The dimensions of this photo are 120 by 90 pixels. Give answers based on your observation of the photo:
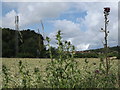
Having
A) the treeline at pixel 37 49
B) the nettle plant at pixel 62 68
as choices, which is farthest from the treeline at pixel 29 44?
the nettle plant at pixel 62 68

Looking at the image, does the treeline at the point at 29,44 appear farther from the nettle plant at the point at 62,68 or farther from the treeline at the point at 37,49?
the nettle plant at the point at 62,68

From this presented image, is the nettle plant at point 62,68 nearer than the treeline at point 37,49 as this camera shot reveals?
Yes

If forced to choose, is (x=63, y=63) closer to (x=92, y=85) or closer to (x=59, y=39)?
(x=59, y=39)

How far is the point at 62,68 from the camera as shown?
Result: 3209 mm

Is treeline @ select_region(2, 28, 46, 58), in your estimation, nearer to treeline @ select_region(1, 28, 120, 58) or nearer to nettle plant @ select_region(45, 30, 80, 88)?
treeline @ select_region(1, 28, 120, 58)

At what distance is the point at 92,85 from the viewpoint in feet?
12.7

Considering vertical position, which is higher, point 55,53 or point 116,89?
point 55,53

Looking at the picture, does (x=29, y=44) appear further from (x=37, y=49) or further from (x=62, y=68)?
(x=62, y=68)

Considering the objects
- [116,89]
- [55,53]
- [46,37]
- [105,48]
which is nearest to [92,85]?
[116,89]

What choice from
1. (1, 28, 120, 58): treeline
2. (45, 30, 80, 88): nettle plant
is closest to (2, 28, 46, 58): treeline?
(1, 28, 120, 58): treeline

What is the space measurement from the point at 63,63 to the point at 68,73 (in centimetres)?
17

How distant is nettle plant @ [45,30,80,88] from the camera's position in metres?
3.18

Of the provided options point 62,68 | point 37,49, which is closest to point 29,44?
point 37,49

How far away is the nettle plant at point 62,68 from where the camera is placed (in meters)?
3.18
